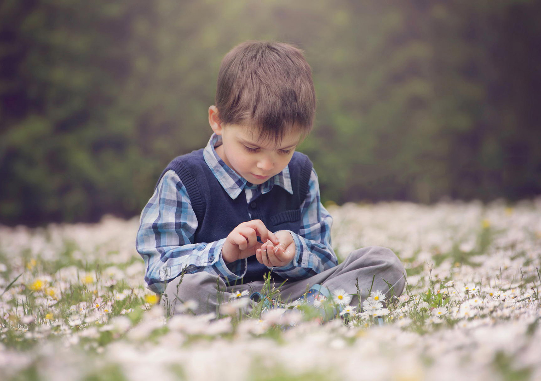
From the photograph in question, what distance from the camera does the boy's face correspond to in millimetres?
2004

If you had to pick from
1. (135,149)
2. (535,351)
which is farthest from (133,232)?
(535,351)

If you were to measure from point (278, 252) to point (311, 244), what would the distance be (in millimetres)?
388

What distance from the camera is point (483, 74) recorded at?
8.79 meters

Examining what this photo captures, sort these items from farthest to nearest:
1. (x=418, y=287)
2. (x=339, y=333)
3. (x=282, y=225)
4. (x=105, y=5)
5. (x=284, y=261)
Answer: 1. (x=105, y=5)
2. (x=418, y=287)
3. (x=282, y=225)
4. (x=284, y=261)
5. (x=339, y=333)

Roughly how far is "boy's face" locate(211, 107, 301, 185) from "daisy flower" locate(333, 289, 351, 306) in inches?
20.8

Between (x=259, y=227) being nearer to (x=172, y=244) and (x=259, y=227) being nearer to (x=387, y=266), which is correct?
(x=172, y=244)

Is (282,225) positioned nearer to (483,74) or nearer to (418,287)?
(418,287)

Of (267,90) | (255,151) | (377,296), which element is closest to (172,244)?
(255,151)

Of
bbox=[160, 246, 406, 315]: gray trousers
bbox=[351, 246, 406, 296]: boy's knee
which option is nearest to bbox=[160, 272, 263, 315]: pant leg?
bbox=[160, 246, 406, 315]: gray trousers

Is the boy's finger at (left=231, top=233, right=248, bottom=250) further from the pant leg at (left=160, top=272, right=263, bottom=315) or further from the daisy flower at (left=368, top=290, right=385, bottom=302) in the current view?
the daisy flower at (left=368, top=290, right=385, bottom=302)

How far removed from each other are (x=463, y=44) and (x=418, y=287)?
740 centimetres

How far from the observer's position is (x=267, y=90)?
204 centimetres

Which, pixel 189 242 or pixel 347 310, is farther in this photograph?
pixel 189 242

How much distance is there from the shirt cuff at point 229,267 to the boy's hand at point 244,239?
0.02 m
